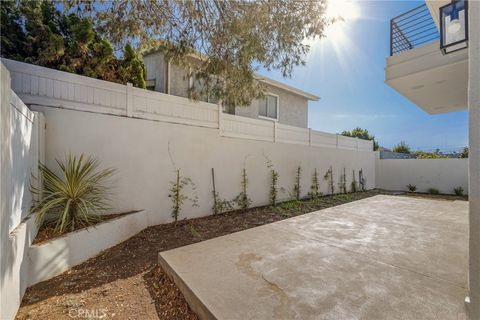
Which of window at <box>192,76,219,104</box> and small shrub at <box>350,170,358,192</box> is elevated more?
window at <box>192,76,219,104</box>

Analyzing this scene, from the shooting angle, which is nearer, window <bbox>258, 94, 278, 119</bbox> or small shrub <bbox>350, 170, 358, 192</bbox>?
window <bbox>258, 94, 278, 119</bbox>

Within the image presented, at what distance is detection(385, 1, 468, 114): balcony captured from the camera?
248 inches

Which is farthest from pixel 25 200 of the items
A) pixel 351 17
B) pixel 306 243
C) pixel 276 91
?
pixel 276 91

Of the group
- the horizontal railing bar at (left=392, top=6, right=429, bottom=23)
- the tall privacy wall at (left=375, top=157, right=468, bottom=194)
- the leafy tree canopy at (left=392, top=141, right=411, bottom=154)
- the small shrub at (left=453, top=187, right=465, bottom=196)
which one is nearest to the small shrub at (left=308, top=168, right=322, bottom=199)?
the horizontal railing bar at (left=392, top=6, right=429, bottom=23)

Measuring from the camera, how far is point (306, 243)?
12.1ft

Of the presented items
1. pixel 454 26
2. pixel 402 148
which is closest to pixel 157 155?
pixel 454 26

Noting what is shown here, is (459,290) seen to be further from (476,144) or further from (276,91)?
(276,91)

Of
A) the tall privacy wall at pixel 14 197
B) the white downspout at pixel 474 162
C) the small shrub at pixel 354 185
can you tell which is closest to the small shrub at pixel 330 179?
the small shrub at pixel 354 185

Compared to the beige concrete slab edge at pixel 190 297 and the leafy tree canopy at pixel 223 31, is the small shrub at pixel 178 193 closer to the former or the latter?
the leafy tree canopy at pixel 223 31

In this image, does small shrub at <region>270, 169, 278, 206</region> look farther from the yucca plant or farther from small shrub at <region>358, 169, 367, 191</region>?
small shrub at <region>358, 169, 367, 191</region>

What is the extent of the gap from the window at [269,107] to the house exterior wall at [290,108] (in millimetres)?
200

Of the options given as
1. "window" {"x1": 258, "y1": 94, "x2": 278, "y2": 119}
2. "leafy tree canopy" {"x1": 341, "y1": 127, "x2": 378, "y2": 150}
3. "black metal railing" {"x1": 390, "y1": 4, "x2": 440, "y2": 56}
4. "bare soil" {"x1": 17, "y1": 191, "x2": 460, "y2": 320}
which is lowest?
"bare soil" {"x1": 17, "y1": 191, "x2": 460, "y2": 320}

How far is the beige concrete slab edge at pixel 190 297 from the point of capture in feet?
6.84

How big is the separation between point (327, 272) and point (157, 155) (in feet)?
12.6
